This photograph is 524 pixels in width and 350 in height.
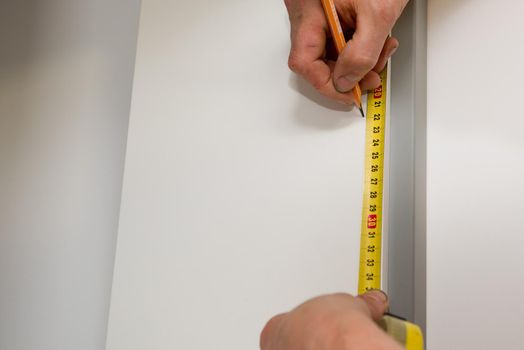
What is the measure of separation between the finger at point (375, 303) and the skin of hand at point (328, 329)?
43 millimetres

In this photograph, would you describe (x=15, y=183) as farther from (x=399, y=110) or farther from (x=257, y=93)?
(x=399, y=110)

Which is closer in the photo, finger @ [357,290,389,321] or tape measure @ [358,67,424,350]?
finger @ [357,290,389,321]

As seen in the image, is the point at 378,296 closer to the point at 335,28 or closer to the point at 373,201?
the point at 373,201

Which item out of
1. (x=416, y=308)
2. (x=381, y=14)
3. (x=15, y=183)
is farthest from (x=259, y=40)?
(x=15, y=183)

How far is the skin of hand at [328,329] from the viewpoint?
298 millimetres

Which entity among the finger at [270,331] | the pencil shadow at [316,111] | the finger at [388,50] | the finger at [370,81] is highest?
the finger at [388,50]

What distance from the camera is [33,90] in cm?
116

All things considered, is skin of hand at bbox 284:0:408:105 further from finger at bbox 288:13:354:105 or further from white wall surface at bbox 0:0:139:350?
white wall surface at bbox 0:0:139:350

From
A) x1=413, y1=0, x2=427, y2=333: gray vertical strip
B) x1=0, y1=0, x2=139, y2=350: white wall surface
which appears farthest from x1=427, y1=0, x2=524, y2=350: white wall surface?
x1=0, y1=0, x2=139, y2=350: white wall surface

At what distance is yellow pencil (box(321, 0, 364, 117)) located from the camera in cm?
52

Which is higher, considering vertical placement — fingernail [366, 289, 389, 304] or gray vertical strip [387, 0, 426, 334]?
gray vertical strip [387, 0, 426, 334]

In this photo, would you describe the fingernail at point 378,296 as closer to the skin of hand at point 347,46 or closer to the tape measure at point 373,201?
the tape measure at point 373,201

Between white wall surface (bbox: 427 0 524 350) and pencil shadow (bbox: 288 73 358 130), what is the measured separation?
14 cm

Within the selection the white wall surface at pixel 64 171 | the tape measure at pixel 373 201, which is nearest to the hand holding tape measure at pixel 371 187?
the tape measure at pixel 373 201
